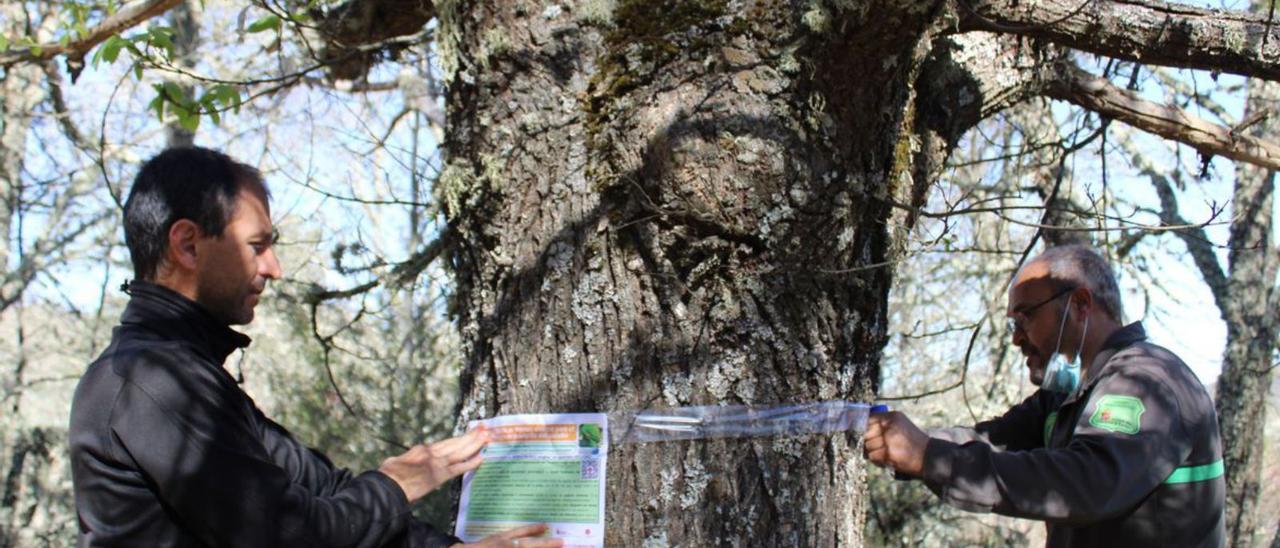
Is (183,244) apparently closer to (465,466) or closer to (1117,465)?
(465,466)

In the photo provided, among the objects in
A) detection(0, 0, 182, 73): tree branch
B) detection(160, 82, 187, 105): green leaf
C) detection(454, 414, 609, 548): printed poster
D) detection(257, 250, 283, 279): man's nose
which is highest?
detection(0, 0, 182, 73): tree branch

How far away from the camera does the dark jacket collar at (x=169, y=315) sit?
215cm

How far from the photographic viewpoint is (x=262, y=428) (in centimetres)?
223

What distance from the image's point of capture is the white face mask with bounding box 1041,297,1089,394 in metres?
3.53

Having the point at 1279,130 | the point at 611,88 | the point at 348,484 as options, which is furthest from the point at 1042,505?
the point at 1279,130

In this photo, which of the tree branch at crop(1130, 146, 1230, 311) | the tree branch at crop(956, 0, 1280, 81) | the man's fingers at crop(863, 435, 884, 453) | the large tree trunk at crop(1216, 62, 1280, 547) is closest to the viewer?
the man's fingers at crop(863, 435, 884, 453)

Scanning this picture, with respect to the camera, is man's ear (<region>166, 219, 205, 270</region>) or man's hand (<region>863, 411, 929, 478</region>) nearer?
man's ear (<region>166, 219, 205, 270</region>)

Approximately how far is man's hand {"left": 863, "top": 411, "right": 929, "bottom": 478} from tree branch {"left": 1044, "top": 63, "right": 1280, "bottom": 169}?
1547mm

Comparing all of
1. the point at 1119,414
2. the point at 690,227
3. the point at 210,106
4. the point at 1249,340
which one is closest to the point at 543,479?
the point at 690,227

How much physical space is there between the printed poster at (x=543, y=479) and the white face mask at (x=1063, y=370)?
1.98 metres

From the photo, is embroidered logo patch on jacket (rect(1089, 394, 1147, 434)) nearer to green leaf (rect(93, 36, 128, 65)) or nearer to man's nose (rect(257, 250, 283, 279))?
man's nose (rect(257, 250, 283, 279))

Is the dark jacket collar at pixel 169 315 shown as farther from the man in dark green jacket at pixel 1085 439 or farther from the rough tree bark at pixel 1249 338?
the rough tree bark at pixel 1249 338

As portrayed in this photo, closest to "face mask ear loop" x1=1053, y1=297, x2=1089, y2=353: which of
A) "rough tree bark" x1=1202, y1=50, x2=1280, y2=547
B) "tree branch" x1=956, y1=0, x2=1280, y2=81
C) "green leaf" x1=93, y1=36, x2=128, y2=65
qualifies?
"tree branch" x1=956, y1=0, x2=1280, y2=81

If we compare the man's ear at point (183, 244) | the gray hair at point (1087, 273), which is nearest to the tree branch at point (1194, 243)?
the gray hair at point (1087, 273)
